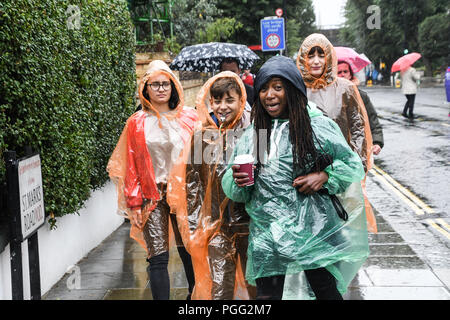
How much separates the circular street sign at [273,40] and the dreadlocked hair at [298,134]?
1628 centimetres

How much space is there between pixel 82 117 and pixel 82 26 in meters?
0.94

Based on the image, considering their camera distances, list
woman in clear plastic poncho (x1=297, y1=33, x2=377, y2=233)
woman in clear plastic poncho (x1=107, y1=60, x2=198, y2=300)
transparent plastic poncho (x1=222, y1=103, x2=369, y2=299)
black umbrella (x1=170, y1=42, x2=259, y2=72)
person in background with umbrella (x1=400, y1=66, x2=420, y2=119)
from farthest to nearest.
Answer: person in background with umbrella (x1=400, y1=66, x2=420, y2=119)
black umbrella (x1=170, y1=42, x2=259, y2=72)
woman in clear plastic poncho (x1=297, y1=33, x2=377, y2=233)
woman in clear plastic poncho (x1=107, y1=60, x2=198, y2=300)
transparent plastic poncho (x1=222, y1=103, x2=369, y2=299)

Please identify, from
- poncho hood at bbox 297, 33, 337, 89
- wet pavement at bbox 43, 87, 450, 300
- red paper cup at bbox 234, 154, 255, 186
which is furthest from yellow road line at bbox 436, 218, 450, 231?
red paper cup at bbox 234, 154, 255, 186

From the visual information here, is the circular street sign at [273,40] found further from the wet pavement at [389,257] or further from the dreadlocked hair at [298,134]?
the dreadlocked hair at [298,134]

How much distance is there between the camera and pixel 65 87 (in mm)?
4969

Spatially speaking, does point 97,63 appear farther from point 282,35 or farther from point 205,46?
point 282,35

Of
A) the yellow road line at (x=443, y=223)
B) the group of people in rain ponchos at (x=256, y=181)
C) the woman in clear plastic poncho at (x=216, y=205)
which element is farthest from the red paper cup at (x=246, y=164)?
the yellow road line at (x=443, y=223)

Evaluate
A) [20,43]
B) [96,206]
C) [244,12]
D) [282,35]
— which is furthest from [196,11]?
[20,43]

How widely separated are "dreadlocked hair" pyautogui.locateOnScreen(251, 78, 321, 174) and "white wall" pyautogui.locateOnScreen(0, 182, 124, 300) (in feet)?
7.19

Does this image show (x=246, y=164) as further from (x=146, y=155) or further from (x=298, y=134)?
(x=146, y=155)

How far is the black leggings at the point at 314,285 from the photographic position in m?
3.04

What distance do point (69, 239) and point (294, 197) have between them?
3.26 metres

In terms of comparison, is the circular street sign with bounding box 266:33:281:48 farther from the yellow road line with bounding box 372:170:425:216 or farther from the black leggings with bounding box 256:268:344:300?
the black leggings with bounding box 256:268:344:300

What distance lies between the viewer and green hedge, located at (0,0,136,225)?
3924mm
